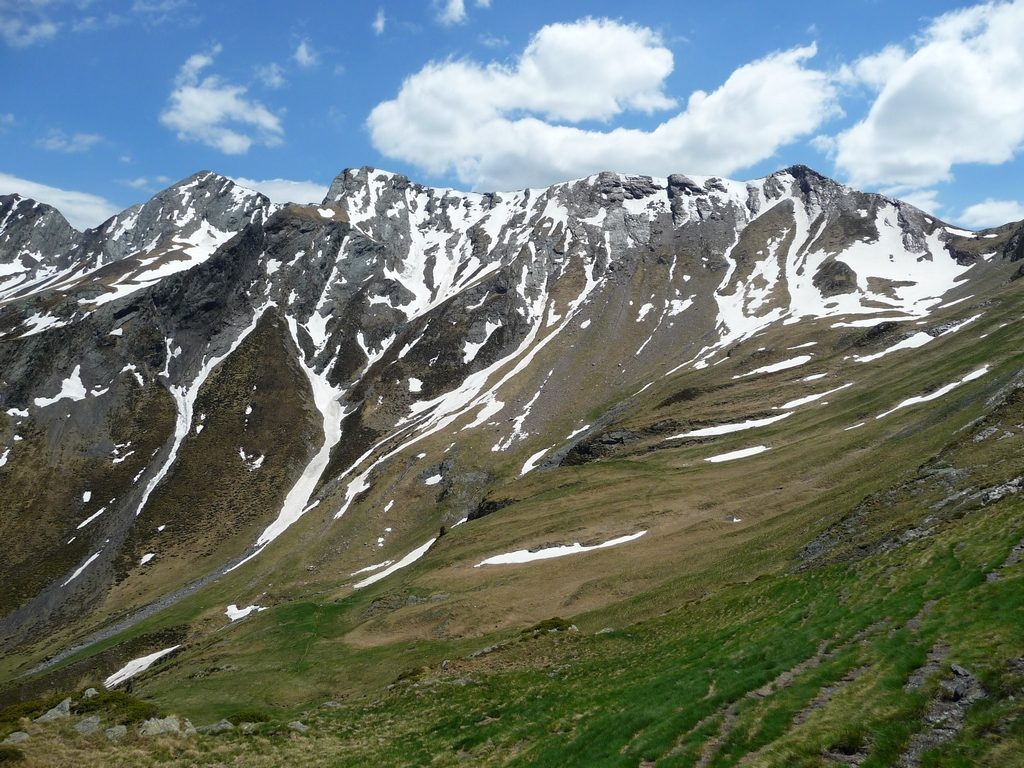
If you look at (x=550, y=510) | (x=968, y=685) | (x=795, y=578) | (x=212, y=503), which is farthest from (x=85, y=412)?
(x=968, y=685)

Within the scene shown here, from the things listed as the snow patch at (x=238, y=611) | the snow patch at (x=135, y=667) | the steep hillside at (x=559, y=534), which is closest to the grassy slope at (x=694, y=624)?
the steep hillside at (x=559, y=534)

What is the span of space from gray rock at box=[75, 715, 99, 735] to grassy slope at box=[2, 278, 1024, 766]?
1516mm

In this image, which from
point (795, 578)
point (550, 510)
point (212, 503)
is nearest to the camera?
point (795, 578)

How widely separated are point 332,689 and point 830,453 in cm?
5468

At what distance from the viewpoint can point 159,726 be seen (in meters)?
25.1

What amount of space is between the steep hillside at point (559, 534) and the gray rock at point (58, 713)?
4104mm

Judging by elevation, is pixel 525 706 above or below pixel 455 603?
above

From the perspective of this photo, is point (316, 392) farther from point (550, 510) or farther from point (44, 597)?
point (550, 510)

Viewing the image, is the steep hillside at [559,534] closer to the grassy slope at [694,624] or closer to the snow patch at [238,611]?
the grassy slope at [694,624]

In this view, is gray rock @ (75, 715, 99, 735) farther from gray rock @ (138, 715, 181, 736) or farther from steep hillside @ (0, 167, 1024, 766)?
gray rock @ (138, 715, 181, 736)

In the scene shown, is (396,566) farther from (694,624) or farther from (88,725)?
(88,725)

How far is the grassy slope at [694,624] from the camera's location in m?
14.6

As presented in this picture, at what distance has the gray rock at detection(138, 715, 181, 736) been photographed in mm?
24438

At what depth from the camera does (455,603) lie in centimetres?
5791
